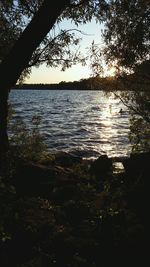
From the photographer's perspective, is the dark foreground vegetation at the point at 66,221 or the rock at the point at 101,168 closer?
the dark foreground vegetation at the point at 66,221

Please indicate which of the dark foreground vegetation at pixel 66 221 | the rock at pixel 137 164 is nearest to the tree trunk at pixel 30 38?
the dark foreground vegetation at pixel 66 221

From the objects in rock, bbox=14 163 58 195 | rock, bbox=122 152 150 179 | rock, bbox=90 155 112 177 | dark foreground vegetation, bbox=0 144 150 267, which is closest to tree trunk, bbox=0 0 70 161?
dark foreground vegetation, bbox=0 144 150 267

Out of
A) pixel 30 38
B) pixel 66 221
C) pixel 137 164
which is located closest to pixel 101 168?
pixel 137 164

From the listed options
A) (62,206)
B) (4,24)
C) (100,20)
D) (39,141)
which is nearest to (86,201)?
(62,206)

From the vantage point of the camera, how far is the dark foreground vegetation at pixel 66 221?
27.0ft

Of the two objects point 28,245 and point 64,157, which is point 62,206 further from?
point 64,157

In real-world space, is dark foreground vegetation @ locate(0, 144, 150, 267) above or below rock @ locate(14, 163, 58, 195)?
below

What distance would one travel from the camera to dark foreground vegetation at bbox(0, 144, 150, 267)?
8.23 m

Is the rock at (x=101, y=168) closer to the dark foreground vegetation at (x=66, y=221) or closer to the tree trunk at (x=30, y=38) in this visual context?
the dark foreground vegetation at (x=66, y=221)

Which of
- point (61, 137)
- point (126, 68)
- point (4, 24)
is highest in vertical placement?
point (4, 24)

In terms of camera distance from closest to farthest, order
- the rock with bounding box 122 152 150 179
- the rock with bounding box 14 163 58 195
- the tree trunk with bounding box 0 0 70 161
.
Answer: the tree trunk with bounding box 0 0 70 161 < the rock with bounding box 14 163 58 195 < the rock with bounding box 122 152 150 179

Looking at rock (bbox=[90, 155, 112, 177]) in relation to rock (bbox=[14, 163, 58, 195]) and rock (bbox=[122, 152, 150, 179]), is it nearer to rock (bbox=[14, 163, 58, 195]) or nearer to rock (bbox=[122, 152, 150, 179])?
rock (bbox=[122, 152, 150, 179])

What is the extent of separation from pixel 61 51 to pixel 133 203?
385 inches

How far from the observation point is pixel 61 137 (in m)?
45.2
